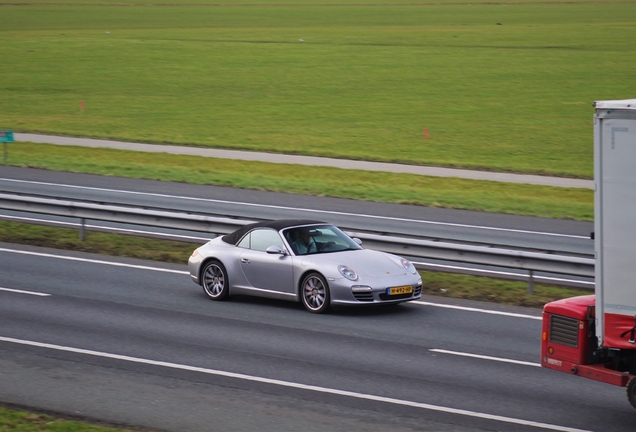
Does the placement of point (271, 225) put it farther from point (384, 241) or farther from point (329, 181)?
point (329, 181)

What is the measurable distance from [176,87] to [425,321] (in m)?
45.2

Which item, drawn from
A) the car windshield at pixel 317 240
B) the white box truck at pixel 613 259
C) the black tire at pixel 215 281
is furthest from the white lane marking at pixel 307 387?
the car windshield at pixel 317 240

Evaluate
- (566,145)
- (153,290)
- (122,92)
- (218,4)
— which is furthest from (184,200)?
(218,4)

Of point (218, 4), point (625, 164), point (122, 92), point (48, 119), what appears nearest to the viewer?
point (625, 164)

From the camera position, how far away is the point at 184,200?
24.6 m

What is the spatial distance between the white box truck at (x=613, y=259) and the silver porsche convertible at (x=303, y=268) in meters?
4.64

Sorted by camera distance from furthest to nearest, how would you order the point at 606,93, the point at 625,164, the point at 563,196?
the point at 606,93 < the point at 563,196 < the point at 625,164

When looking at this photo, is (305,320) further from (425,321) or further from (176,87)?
(176,87)

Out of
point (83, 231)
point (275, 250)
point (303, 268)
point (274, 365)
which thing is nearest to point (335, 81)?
point (83, 231)

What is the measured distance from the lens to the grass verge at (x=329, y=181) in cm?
2512

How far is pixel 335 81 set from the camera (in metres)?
57.8

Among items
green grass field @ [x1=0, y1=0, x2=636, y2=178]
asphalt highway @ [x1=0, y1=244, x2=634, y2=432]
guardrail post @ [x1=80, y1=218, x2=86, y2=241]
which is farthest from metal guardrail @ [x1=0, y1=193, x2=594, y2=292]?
green grass field @ [x1=0, y1=0, x2=636, y2=178]

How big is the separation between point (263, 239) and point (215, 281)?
102 centimetres

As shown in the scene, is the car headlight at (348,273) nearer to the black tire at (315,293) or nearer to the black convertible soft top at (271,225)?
the black tire at (315,293)
